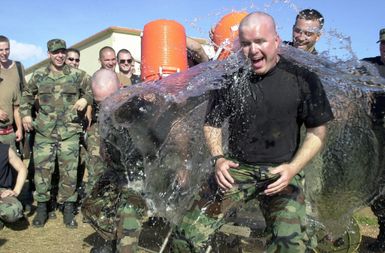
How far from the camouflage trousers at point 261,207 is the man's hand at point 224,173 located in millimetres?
114

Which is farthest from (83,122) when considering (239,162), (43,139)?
(239,162)

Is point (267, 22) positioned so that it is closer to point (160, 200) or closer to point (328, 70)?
point (328, 70)

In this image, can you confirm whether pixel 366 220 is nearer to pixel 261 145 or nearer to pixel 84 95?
pixel 261 145

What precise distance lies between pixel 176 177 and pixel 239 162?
31.4 inches

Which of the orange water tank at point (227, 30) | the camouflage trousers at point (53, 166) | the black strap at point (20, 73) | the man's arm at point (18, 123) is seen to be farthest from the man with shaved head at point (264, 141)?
the black strap at point (20, 73)

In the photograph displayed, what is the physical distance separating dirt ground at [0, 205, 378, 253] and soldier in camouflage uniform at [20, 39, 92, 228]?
152mm

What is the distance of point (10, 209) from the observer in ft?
17.0

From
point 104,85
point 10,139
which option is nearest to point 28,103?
point 10,139

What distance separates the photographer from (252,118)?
337 cm

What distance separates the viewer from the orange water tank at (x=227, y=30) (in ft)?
16.2

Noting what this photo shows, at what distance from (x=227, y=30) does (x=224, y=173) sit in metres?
2.26

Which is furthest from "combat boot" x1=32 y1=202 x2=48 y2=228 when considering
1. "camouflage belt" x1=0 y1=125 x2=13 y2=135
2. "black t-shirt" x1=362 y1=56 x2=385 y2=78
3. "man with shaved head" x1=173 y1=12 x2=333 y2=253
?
"black t-shirt" x1=362 y1=56 x2=385 y2=78

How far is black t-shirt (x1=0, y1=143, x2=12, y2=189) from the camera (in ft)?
17.9

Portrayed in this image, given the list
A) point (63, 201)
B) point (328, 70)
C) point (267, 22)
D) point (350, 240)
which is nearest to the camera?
point (267, 22)
